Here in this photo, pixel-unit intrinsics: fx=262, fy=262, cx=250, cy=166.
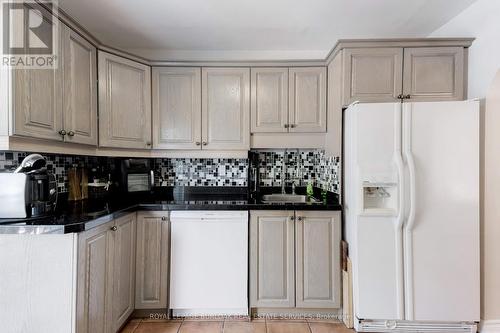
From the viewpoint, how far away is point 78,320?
4.68 feet

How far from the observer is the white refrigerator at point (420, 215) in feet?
6.00

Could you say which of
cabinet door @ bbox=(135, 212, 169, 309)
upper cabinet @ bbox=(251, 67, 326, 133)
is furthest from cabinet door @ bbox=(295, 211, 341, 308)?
cabinet door @ bbox=(135, 212, 169, 309)

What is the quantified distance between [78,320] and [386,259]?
197cm

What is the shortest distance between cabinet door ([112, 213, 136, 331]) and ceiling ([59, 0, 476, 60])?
160cm

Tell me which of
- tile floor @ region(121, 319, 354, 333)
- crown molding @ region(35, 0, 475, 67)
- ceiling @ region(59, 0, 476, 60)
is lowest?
tile floor @ region(121, 319, 354, 333)

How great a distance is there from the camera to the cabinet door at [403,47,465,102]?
2.06 meters

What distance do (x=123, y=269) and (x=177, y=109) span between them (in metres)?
1.42

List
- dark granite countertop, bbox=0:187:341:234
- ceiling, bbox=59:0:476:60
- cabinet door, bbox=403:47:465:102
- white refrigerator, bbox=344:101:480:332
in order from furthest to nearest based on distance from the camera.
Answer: cabinet door, bbox=403:47:465:102
ceiling, bbox=59:0:476:60
white refrigerator, bbox=344:101:480:332
dark granite countertop, bbox=0:187:341:234

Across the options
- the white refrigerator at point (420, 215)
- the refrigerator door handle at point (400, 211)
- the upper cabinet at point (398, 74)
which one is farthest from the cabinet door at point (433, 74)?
the refrigerator door handle at point (400, 211)

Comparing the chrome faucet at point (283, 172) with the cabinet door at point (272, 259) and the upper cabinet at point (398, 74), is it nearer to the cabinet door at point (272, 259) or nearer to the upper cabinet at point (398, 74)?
the cabinet door at point (272, 259)

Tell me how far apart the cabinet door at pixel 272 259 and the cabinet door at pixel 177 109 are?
98cm

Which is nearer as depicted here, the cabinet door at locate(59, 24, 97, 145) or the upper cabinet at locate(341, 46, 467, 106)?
the cabinet door at locate(59, 24, 97, 145)

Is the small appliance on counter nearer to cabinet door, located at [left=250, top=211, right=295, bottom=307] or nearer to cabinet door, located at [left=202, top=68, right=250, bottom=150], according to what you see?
cabinet door, located at [left=202, top=68, right=250, bottom=150]

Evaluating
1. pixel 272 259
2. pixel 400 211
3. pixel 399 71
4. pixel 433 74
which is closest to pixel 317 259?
pixel 272 259
